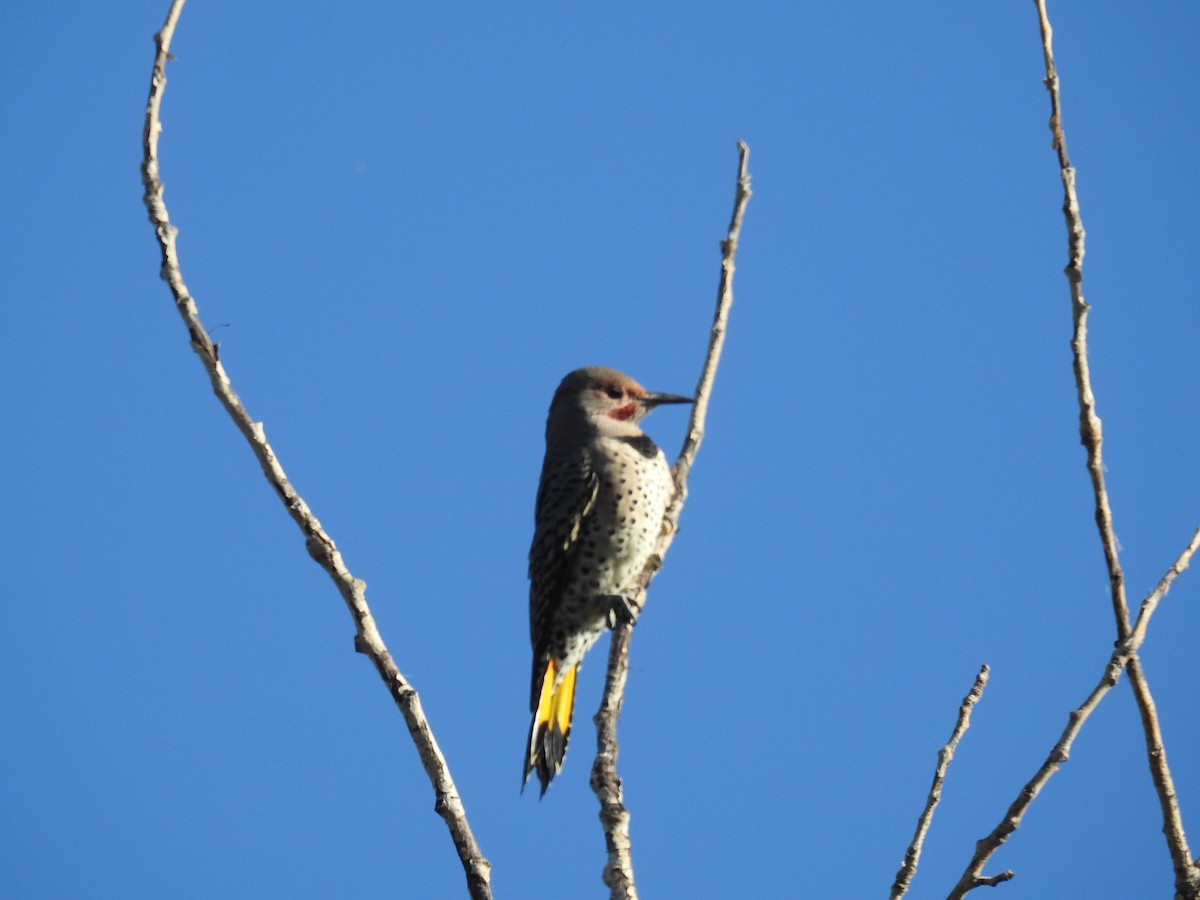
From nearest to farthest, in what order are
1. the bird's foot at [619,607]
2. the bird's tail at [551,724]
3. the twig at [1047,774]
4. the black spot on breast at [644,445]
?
the twig at [1047,774] → the bird's foot at [619,607] → the bird's tail at [551,724] → the black spot on breast at [644,445]

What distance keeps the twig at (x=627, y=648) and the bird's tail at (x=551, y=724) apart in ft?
2.39

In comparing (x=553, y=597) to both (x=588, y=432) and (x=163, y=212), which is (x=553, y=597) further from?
(x=163, y=212)

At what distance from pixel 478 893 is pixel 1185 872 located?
1466 mm

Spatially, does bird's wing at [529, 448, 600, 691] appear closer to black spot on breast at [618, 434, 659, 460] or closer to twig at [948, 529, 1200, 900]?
black spot on breast at [618, 434, 659, 460]

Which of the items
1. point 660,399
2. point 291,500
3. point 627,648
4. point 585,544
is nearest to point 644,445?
point 660,399

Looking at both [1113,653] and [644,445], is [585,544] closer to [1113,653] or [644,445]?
[644,445]

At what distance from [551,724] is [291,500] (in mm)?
2429

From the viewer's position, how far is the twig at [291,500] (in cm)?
293

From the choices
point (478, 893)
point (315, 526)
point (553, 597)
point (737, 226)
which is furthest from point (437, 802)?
point (553, 597)

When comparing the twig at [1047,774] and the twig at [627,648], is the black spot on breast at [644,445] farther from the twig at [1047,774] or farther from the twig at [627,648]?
the twig at [1047,774]

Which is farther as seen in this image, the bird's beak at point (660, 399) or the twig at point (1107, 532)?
the bird's beak at point (660, 399)

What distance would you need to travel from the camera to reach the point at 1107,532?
283 cm

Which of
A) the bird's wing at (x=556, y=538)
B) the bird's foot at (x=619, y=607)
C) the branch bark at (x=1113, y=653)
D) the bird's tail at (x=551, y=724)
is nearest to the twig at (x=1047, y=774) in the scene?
the branch bark at (x=1113, y=653)

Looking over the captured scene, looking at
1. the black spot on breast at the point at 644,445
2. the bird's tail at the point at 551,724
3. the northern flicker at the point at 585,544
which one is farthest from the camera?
the black spot on breast at the point at 644,445
